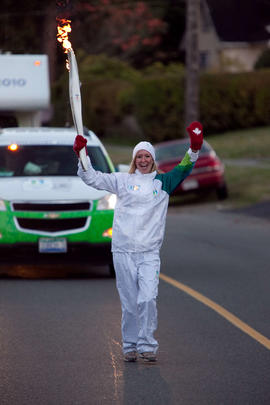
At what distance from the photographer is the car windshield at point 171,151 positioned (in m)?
28.0

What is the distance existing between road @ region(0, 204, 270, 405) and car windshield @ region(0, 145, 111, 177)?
1293 millimetres

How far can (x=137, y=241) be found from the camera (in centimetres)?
830

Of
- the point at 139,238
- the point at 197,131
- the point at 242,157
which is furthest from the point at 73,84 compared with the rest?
the point at 242,157

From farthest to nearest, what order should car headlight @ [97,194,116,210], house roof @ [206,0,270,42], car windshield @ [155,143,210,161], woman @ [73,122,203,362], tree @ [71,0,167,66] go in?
1. house roof @ [206,0,270,42]
2. tree @ [71,0,167,66]
3. car windshield @ [155,143,210,161]
4. car headlight @ [97,194,116,210]
5. woman @ [73,122,203,362]

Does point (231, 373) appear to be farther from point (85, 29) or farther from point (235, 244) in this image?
point (85, 29)

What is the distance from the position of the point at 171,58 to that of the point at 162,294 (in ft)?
199

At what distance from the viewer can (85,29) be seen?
60656 millimetres

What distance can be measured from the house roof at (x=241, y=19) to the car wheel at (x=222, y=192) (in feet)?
123

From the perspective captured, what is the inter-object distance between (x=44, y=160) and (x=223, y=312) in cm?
438

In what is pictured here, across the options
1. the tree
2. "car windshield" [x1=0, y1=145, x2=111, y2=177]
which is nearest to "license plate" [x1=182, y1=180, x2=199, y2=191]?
"car windshield" [x1=0, y1=145, x2=111, y2=177]

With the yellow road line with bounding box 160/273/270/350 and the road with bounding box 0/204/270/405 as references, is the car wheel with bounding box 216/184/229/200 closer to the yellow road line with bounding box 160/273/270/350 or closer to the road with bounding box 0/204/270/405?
the road with bounding box 0/204/270/405

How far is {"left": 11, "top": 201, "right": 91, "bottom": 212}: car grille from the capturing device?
42.8ft

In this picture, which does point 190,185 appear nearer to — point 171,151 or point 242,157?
point 171,151

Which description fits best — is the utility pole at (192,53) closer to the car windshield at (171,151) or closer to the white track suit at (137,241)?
the car windshield at (171,151)
